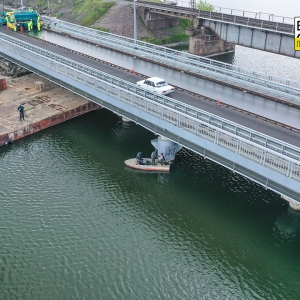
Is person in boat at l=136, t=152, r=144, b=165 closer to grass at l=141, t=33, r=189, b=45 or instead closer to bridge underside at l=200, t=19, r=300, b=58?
bridge underside at l=200, t=19, r=300, b=58

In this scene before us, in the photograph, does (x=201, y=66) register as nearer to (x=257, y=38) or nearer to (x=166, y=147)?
(x=166, y=147)

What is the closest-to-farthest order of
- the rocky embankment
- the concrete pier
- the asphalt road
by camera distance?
the asphalt road
the concrete pier
the rocky embankment

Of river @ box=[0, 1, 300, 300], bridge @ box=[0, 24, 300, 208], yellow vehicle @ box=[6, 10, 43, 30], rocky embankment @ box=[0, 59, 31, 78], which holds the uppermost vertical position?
yellow vehicle @ box=[6, 10, 43, 30]

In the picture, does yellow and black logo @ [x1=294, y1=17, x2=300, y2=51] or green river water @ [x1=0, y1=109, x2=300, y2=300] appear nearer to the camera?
green river water @ [x1=0, y1=109, x2=300, y2=300]

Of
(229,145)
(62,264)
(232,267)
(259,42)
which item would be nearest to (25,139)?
(62,264)

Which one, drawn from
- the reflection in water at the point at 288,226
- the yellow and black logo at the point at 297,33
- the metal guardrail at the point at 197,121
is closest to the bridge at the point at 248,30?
the yellow and black logo at the point at 297,33

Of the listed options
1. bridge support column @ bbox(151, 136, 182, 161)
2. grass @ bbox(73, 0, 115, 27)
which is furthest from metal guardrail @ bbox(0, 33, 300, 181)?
grass @ bbox(73, 0, 115, 27)
